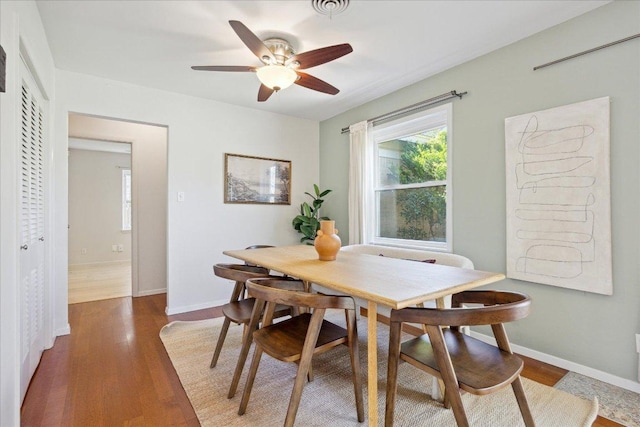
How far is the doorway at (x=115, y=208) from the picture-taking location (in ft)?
13.1

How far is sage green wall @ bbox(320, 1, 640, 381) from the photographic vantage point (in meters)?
1.86

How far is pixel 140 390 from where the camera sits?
185 centimetres

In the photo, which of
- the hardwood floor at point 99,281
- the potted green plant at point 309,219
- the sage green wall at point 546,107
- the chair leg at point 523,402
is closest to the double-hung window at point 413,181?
the sage green wall at point 546,107

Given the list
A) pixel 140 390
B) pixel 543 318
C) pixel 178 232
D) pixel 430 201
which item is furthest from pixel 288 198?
pixel 543 318

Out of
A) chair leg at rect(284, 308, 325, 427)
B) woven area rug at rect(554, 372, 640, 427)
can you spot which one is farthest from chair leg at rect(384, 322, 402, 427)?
woven area rug at rect(554, 372, 640, 427)

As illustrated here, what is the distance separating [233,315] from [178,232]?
1.89 m

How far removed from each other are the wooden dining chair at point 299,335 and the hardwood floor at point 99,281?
336 cm

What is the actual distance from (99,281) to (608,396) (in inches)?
235

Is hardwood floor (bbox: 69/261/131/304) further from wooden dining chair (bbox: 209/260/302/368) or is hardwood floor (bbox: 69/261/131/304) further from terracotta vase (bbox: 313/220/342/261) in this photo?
terracotta vase (bbox: 313/220/342/261)

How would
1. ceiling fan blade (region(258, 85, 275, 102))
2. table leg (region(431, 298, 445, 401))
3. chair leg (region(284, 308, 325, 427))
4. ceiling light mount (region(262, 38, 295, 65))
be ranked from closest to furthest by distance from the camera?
chair leg (region(284, 308, 325, 427)), table leg (region(431, 298, 445, 401)), ceiling light mount (region(262, 38, 295, 65)), ceiling fan blade (region(258, 85, 275, 102))

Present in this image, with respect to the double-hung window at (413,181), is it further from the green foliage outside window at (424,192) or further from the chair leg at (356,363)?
the chair leg at (356,363)

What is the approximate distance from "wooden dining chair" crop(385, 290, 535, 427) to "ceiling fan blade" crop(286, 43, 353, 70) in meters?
1.63

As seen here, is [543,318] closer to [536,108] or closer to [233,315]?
[536,108]

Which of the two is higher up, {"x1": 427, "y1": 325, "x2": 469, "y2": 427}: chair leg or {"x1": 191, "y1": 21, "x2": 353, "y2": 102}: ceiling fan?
{"x1": 191, "y1": 21, "x2": 353, "y2": 102}: ceiling fan
